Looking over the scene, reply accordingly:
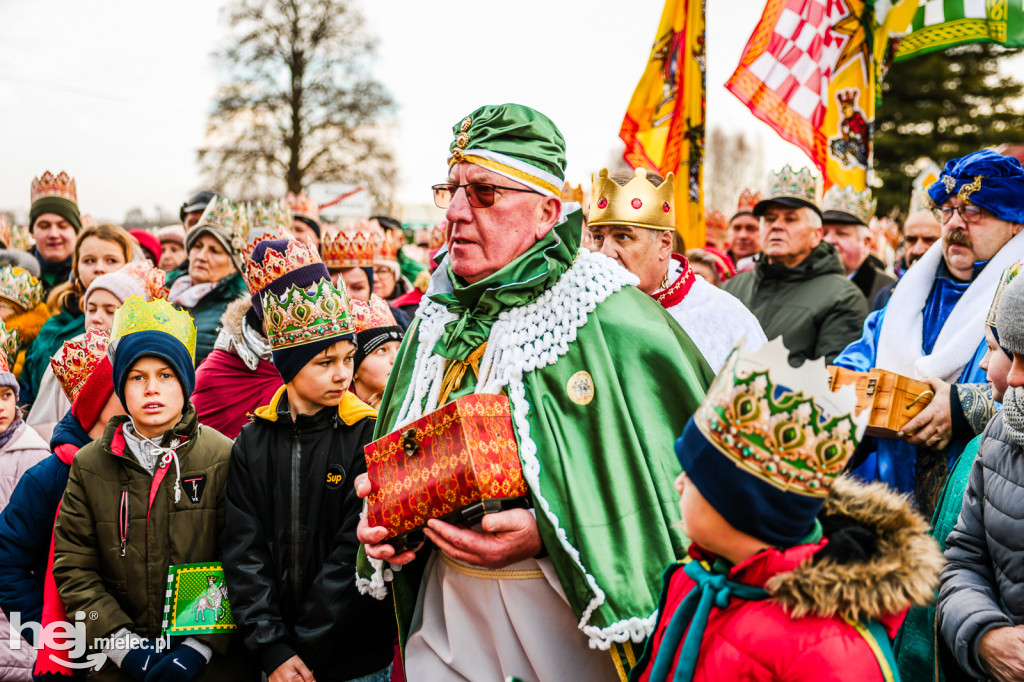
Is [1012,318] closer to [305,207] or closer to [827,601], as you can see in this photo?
[827,601]

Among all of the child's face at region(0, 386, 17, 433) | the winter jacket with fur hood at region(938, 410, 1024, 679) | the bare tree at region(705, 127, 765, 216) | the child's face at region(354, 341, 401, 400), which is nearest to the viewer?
the winter jacket with fur hood at region(938, 410, 1024, 679)

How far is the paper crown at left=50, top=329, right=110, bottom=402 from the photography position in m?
4.13

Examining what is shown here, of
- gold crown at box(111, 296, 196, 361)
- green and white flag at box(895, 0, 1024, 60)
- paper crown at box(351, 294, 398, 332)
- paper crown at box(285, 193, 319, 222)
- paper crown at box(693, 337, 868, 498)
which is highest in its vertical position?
green and white flag at box(895, 0, 1024, 60)

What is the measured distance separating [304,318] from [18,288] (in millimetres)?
4090

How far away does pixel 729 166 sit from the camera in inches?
2365

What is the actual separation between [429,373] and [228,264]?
3.79 metres

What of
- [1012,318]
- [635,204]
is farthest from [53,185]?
[1012,318]

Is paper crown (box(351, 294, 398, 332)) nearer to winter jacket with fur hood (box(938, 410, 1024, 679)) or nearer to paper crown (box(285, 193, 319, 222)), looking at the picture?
winter jacket with fur hood (box(938, 410, 1024, 679))

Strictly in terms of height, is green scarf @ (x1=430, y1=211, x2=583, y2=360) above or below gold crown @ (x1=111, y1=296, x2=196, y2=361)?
above

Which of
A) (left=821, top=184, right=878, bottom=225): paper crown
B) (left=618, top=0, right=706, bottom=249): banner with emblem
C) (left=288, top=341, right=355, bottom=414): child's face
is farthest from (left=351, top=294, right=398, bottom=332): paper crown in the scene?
(left=821, top=184, right=878, bottom=225): paper crown

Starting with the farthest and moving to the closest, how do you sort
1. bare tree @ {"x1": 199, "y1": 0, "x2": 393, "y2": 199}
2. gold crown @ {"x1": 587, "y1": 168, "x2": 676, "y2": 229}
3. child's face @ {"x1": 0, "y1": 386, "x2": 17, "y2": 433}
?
bare tree @ {"x1": 199, "y1": 0, "x2": 393, "y2": 199}, gold crown @ {"x1": 587, "y1": 168, "x2": 676, "y2": 229}, child's face @ {"x1": 0, "y1": 386, "x2": 17, "y2": 433}

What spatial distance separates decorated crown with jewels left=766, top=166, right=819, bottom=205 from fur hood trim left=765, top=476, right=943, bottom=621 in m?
4.74

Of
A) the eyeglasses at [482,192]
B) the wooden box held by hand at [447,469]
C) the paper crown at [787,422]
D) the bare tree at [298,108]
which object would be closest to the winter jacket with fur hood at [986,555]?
the paper crown at [787,422]

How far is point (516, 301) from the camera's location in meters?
2.78
